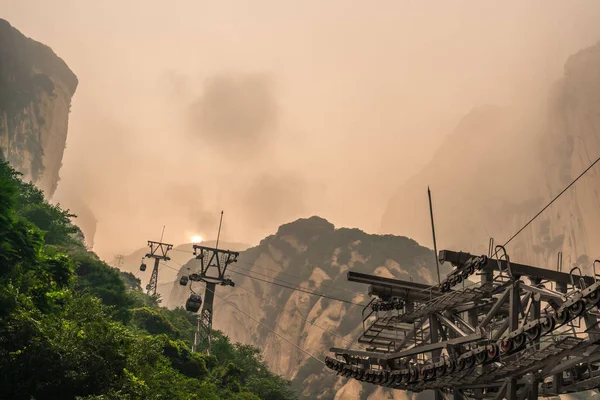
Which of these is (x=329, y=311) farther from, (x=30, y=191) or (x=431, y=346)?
(x=431, y=346)

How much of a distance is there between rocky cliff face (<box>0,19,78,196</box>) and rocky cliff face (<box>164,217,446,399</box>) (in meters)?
46.5

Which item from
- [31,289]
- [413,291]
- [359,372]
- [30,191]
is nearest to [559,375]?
[413,291]

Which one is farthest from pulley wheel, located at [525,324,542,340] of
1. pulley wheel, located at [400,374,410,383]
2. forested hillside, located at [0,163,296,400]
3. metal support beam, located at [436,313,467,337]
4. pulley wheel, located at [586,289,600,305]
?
forested hillside, located at [0,163,296,400]

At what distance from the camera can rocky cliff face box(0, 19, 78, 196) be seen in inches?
3442

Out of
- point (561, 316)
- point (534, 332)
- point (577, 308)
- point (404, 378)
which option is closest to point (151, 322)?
point (404, 378)

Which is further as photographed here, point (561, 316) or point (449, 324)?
point (449, 324)

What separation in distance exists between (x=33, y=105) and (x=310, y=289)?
78937mm

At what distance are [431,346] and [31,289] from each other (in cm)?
1520

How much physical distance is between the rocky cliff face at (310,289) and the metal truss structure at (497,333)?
208 ft

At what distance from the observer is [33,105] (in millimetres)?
95938

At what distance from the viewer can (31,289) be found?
16016 millimetres

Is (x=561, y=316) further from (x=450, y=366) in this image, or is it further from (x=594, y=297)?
(x=450, y=366)

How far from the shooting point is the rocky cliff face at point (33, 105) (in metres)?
87.4

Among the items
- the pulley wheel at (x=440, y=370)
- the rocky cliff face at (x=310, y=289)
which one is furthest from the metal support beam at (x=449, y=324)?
the rocky cliff face at (x=310, y=289)
